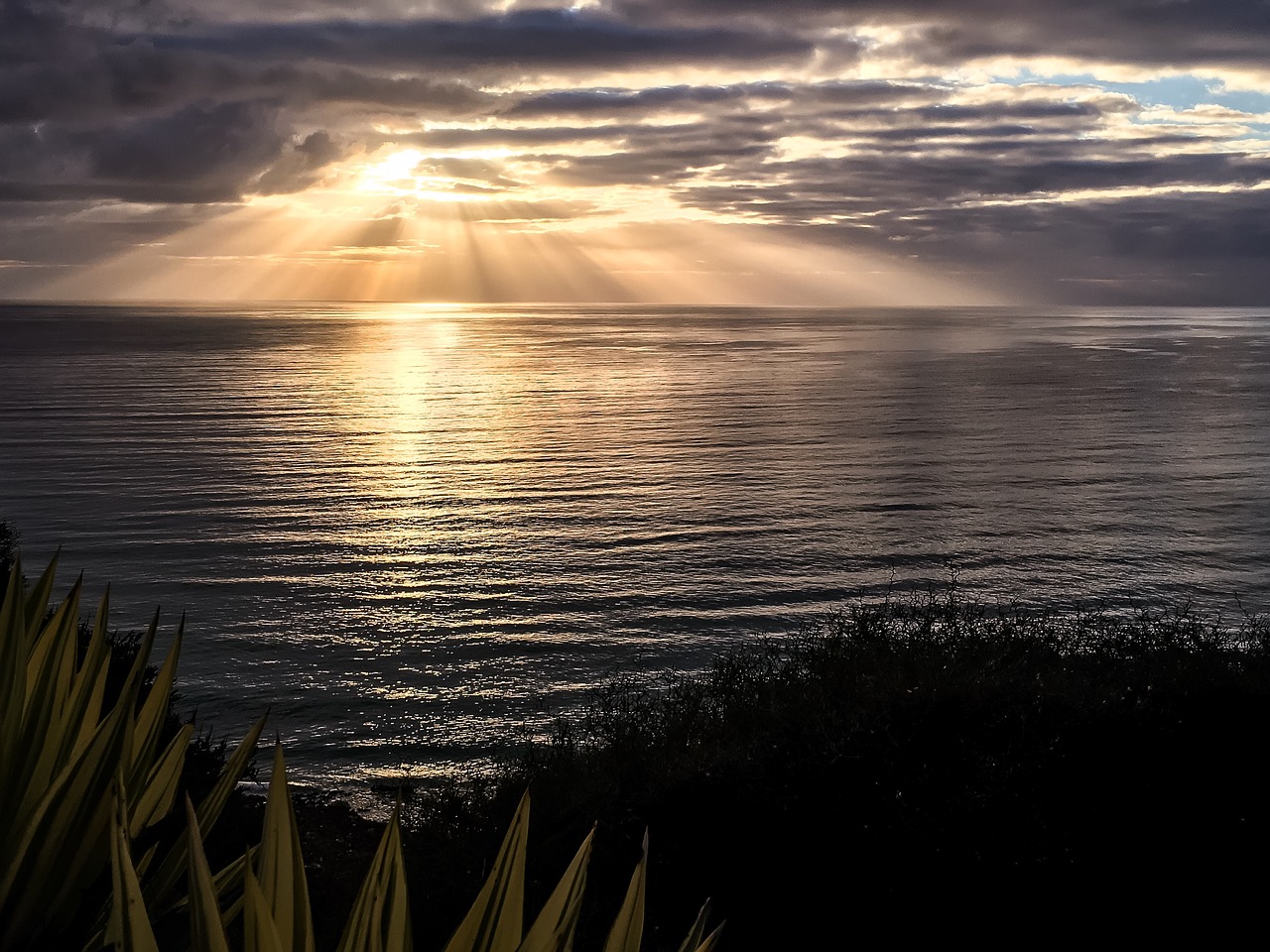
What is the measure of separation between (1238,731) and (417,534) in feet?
60.1

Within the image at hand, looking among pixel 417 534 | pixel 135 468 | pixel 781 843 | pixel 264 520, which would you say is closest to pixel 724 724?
pixel 781 843

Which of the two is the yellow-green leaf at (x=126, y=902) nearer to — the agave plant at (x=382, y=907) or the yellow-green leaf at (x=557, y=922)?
the agave plant at (x=382, y=907)

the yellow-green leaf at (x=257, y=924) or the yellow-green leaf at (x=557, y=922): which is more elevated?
the yellow-green leaf at (x=257, y=924)

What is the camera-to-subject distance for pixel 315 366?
78688 millimetres

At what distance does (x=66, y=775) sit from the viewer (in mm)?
1647

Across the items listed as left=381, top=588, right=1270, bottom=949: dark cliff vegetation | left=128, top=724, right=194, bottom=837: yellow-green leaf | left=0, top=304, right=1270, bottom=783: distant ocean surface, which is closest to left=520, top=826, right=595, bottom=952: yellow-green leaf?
left=128, top=724, right=194, bottom=837: yellow-green leaf

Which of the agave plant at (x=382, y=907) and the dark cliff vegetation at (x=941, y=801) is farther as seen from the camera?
the dark cliff vegetation at (x=941, y=801)

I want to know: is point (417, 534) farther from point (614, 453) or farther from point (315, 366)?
point (315, 366)

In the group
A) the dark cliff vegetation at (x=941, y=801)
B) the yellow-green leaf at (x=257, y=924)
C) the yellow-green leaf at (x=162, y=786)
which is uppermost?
the yellow-green leaf at (x=257, y=924)

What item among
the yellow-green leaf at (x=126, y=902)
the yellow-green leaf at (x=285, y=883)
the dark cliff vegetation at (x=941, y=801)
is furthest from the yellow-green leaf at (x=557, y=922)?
the dark cliff vegetation at (x=941, y=801)

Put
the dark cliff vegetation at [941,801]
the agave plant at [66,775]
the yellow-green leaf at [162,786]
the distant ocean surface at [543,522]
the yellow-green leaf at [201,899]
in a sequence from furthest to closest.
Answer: the distant ocean surface at [543,522], the dark cliff vegetation at [941,801], the yellow-green leaf at [162,786], the agave plant at [66,775], the yellow-green leaf at [201,899]

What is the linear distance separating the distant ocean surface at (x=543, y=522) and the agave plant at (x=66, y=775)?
343cm

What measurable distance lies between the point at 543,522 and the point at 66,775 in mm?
23924

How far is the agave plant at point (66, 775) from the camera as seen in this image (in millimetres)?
1655
